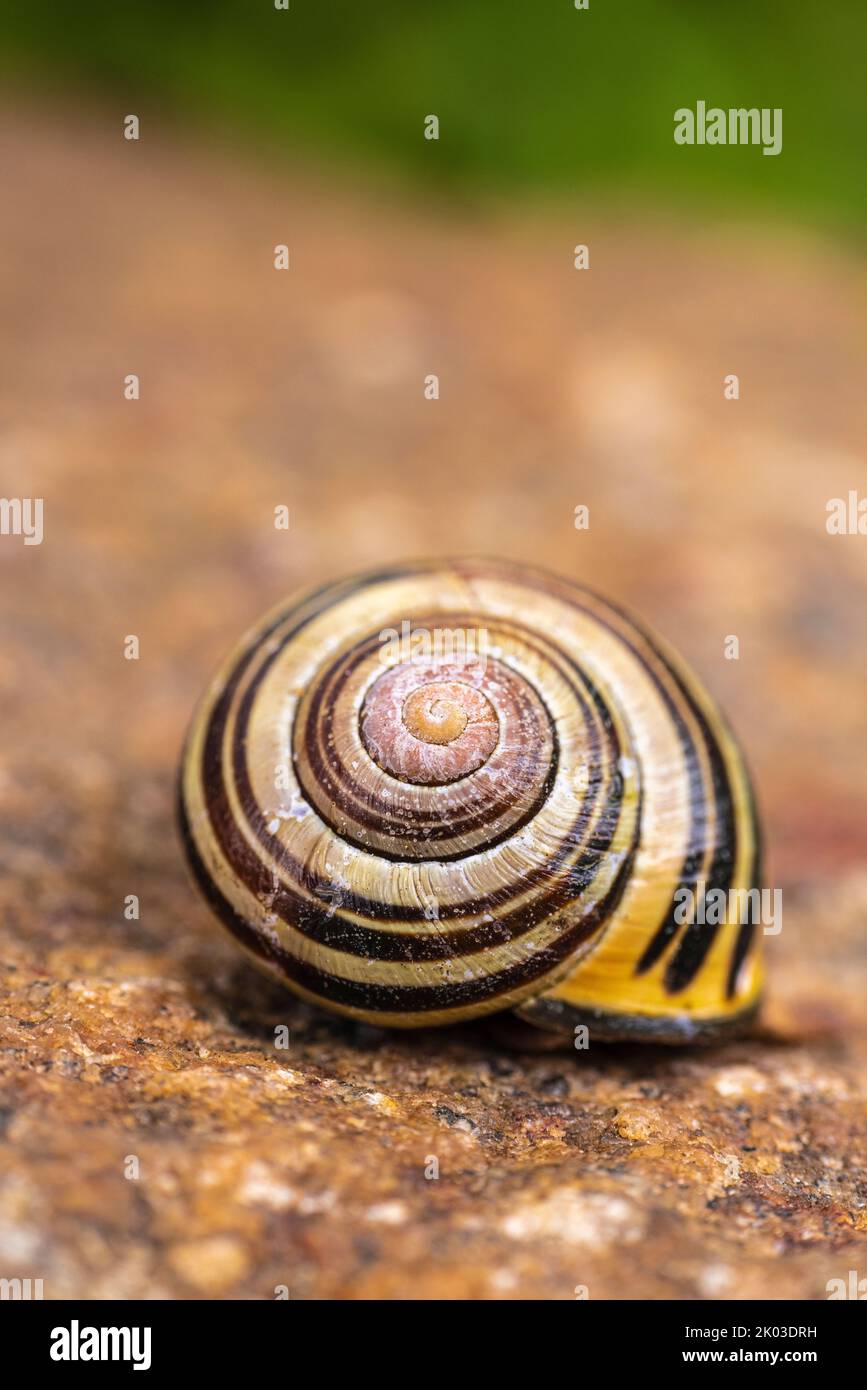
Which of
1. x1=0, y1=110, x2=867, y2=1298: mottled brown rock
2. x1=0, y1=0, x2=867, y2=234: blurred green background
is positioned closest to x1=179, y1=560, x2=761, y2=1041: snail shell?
x1=0, y1=110, x2=867, y2=1298: mottled brown rock

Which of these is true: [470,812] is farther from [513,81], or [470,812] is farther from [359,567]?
[513,81]

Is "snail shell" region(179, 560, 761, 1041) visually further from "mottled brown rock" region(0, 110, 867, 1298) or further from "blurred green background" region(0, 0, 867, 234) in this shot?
"blurred green background" region(0, 0, 867, 234)

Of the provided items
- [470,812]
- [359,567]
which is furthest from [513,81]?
[470,812]

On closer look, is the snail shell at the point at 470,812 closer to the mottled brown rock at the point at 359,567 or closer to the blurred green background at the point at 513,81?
the mottled brown rock at the point at 359,567

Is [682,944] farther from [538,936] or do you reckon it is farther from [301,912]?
[301,912]

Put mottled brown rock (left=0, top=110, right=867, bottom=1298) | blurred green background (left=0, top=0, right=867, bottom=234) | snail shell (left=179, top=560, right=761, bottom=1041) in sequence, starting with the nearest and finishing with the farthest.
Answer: mottled brown rock (left=0, top=110, right=867, bottom=1298) < snail shell (left=179, top=560, right=761, bottom=1041) < blurred green background (left=0, top=0, right=867, bottom=234)

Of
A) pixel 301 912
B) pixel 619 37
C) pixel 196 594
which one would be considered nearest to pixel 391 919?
pixel 301 912
